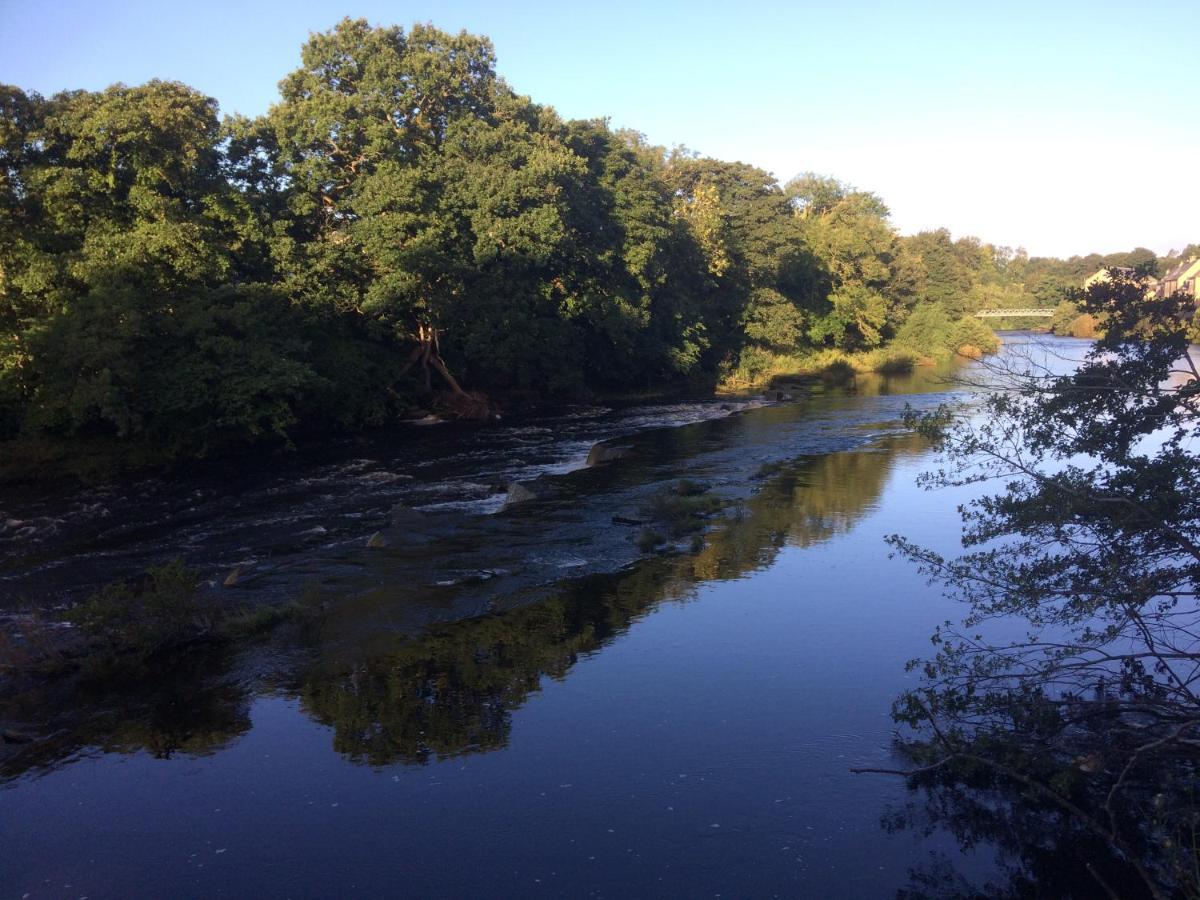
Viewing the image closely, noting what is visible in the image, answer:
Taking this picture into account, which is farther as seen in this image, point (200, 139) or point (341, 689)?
point (200, 139)

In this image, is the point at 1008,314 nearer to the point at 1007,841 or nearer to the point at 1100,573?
the point at 1100,573

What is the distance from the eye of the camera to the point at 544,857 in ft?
24.3

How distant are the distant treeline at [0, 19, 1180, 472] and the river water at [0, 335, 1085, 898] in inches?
188

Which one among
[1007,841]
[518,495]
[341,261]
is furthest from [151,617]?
[341,261]

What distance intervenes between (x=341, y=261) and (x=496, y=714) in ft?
70.8

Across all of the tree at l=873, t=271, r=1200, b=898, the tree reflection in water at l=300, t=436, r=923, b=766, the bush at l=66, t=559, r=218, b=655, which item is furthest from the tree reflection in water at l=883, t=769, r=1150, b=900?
the bush at l=66, t=559, r=218, b=655

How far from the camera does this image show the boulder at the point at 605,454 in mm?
24594

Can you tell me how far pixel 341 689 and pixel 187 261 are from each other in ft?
56.7

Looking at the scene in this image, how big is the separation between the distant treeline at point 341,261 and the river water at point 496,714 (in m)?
4.79

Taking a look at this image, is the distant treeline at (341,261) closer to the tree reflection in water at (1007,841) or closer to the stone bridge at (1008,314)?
the tree reflection in water at (1007,841)

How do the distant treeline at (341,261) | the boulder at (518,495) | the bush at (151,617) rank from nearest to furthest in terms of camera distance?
the bush at (151,617) → the boulder at (518,495) → the distant treeline at (341,261)

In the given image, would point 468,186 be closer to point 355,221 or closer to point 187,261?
point 355,221

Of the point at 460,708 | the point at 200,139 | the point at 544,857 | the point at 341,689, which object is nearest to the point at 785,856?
the point at 544,857

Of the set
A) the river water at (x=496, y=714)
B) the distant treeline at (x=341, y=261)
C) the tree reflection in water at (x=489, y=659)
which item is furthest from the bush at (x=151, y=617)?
the distant treeline at (x=341, y=261)
